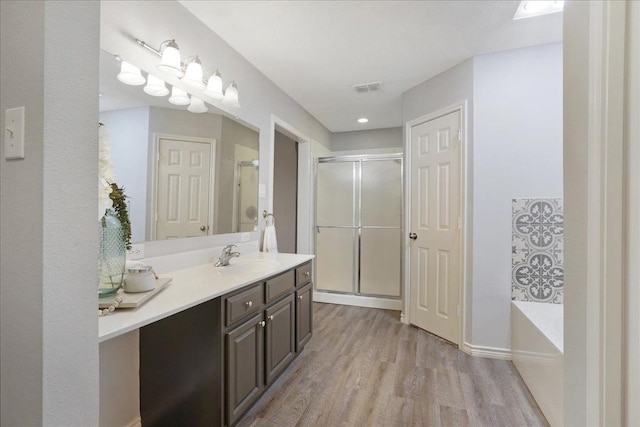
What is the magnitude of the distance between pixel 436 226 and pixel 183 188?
2152 millimetres

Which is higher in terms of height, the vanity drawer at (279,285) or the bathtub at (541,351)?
the vanity drawer at (279,285)

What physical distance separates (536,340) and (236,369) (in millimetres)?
1775

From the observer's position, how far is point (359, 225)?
3.78 m

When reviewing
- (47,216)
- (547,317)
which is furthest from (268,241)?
(547,317)

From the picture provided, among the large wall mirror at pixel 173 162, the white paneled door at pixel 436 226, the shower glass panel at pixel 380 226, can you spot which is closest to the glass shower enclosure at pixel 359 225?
the shower glass panel at pixel 380 226

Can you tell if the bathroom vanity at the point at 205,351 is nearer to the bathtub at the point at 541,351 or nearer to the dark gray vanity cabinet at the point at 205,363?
the dark gray vanity cabinet at the point at 205,363

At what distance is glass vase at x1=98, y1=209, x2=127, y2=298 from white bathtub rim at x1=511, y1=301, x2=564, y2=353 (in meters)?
2.09

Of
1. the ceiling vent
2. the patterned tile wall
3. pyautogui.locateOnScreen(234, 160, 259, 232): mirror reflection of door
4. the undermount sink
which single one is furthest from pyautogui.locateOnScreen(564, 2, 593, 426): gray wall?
the ceiling vent

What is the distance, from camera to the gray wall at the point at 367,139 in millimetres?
4453

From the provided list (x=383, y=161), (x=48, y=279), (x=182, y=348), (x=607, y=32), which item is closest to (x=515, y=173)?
(x=383, y=161)

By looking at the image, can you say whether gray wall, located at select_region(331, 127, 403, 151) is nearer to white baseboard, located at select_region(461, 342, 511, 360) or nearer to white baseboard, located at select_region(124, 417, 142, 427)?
white baseboard, located at select_region(461, 342, 511, 360)

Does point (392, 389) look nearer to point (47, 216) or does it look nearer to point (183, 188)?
point (183, 188)

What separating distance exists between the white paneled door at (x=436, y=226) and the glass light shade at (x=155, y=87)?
2218mm

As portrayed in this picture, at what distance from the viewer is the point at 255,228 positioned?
249 cm
